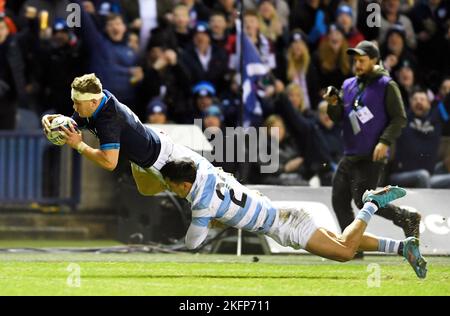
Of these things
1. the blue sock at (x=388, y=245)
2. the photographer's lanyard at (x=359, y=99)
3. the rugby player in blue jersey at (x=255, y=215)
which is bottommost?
the blue sock at (x=388, y=245)

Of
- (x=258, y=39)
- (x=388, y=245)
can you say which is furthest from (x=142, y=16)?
(x=388, y=245)

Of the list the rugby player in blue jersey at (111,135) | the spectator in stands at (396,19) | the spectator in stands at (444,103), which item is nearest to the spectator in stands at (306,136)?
the spectator in stands at (444,103)

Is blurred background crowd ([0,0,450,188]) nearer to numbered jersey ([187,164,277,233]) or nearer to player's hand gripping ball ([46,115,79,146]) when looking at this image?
numbered jersey ([187,164,277,233])

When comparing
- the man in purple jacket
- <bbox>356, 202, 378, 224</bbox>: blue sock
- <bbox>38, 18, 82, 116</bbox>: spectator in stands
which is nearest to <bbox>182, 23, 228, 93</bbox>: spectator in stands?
<bbox>38, 18, 82, 116</bbox>: spectator in stands

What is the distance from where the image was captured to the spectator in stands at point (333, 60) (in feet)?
59.6

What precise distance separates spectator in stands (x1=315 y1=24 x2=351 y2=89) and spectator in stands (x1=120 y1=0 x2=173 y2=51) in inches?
93.2

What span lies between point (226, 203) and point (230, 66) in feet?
24.7

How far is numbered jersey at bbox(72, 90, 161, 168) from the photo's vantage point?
11.6 metres

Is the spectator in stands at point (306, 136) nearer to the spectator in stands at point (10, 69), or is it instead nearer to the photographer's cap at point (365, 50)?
the spectator in stands at point (10, 69)

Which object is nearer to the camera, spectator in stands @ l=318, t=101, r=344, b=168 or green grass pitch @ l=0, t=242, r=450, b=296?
green grass pitch @ l=0, t=242, r=450, b=296

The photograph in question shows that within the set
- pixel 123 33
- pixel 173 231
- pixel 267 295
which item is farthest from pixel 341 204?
pixel 123 33

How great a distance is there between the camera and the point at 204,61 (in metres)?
18.5

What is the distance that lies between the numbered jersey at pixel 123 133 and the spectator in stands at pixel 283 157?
5.63 meters
